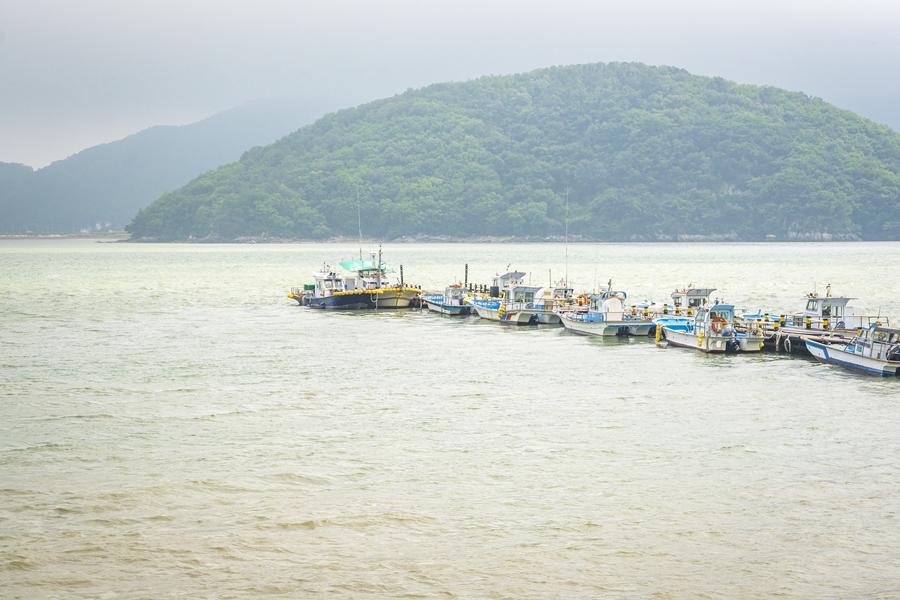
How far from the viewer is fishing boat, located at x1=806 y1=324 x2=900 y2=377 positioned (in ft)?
126

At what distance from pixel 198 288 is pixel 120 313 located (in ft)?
110

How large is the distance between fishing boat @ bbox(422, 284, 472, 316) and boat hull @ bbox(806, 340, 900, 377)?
97.9ft

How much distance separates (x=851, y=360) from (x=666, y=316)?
16.7 meters

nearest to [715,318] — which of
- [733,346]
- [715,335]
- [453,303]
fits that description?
[715,335]

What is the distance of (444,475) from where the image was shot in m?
23.8

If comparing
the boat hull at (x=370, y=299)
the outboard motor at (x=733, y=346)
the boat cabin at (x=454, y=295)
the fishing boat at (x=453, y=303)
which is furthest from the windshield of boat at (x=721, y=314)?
the boat hull at (x=370, y=299)

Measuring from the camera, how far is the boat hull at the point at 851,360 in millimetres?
38312

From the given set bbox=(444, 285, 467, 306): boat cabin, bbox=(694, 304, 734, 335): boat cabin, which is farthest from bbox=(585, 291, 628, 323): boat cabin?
bbox=(444, 285, 467, 306): boat cabin

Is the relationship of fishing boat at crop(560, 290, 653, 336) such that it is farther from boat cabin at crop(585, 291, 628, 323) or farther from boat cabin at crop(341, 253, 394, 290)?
boat cabin at crop(341, 253, 394, 290)

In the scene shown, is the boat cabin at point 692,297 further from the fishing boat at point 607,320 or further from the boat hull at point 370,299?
the boat hull at point 370,299

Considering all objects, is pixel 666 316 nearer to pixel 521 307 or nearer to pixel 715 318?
pixel 715 318

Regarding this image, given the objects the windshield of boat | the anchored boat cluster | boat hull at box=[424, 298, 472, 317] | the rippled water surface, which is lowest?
the rippled water surface

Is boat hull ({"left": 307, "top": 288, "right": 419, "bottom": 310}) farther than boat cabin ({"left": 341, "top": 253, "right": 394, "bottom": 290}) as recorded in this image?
No

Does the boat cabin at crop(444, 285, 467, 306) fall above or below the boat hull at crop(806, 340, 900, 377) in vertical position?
above
